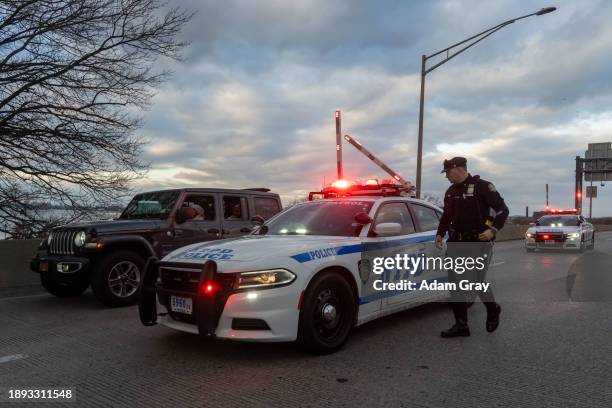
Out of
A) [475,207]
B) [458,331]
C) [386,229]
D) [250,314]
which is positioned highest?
[475,207]

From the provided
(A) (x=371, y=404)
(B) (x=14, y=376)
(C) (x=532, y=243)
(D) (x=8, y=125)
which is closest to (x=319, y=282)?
(A) (x=371, y=404)

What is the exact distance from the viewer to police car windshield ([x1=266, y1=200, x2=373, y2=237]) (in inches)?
210

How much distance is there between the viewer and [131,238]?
23.3 feet

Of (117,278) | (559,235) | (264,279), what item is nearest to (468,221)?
(264,279)

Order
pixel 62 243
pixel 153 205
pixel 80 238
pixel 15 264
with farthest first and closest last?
pixel 15 264, pixel 153 205, pixel 62 243, pixel 80 238

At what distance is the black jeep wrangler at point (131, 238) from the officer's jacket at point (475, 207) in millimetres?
2540

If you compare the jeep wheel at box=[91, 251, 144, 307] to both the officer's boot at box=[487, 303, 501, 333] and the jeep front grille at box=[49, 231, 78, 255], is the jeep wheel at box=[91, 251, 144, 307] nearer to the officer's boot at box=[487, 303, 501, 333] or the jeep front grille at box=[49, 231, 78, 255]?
the jeep front grille at box=[49, 231, 78, 255]

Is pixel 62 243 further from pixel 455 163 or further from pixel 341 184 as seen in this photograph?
pixel 455 163

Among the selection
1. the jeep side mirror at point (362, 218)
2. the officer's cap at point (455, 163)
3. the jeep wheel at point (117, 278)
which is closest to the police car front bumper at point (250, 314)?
the jeep side mirror at point (362, 218)

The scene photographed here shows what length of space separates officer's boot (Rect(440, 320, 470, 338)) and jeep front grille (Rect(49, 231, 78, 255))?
5252 millimetres

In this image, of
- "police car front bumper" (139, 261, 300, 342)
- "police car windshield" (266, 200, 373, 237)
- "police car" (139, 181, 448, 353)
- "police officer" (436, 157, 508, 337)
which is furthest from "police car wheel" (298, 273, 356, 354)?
"police officer" (436, 157, 508, 337)

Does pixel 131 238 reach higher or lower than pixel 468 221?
lower

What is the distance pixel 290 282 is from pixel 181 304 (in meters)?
1.05

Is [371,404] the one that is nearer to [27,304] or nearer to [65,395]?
[65,395]
